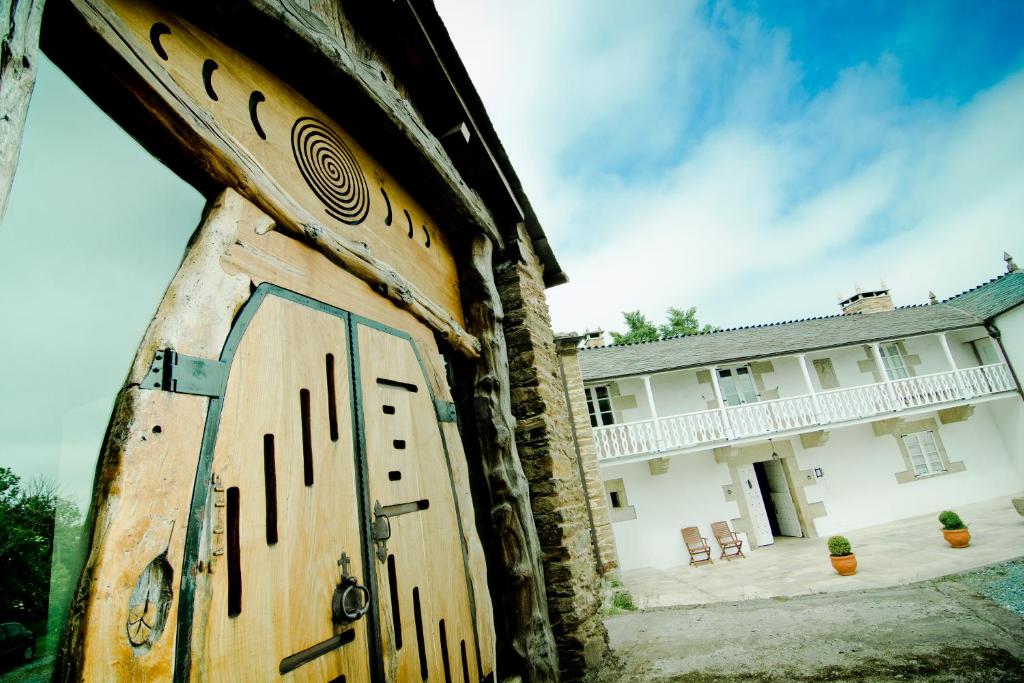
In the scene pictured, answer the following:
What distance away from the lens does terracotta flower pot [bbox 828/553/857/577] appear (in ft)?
24.8

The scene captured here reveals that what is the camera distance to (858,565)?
816cm

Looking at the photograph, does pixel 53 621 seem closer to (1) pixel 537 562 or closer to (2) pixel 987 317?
(1) pixel 537 562

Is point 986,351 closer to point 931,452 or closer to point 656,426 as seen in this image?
point 931,452

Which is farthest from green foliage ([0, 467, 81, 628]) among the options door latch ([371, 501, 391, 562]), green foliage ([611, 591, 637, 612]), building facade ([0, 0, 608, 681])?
green foliage ([611, 591, 637, 612])

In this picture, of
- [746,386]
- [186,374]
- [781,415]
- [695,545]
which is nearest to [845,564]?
[695,545]

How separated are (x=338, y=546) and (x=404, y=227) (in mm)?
1766

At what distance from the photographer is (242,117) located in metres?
1.76

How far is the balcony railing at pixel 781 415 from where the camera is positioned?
36.6 ft

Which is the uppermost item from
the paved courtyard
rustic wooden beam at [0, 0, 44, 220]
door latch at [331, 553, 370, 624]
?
rustic wooden beam at [0, 0, 44, 220]

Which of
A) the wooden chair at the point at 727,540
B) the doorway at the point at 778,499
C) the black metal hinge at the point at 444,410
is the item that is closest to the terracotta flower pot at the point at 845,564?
the wooden chair at the point at 727,540

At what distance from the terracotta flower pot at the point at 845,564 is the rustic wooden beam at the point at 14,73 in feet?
33.7

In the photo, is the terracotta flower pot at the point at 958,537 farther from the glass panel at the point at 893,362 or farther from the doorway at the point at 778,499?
the glass panel at the point at 893,362

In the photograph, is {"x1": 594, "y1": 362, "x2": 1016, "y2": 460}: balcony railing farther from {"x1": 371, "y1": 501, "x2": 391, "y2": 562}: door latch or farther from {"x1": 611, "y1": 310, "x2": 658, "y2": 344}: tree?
{"x1": 611, "y1": 310, "x2": 658, "y2": 344}: tree

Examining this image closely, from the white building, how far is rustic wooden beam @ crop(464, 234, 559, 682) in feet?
27.6
